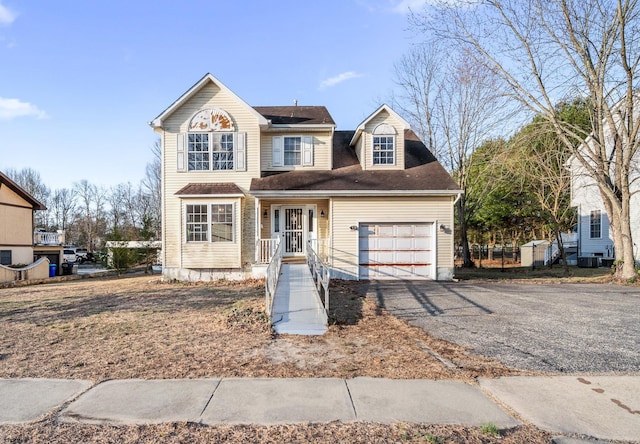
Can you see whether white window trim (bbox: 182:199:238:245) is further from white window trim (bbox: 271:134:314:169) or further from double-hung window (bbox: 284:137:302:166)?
double-hung window (bbox: 284:137:302:166)

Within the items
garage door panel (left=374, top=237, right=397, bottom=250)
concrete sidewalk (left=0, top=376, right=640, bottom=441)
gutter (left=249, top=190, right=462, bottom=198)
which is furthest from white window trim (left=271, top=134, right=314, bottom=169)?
concrete sidewalk (left=0, top=376, right=640, bottom=441)

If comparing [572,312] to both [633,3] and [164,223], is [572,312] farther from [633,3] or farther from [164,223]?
[164,223]

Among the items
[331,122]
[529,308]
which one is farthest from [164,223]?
[529,308]

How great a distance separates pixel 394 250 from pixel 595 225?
55.9 ft

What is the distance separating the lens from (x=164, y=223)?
15094 millimetres

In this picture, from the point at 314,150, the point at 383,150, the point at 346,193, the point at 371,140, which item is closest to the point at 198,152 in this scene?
the point at 314,150

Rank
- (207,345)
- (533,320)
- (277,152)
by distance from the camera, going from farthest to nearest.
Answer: (277,152)
(533,320)
(207,345)

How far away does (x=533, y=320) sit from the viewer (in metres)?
8.00

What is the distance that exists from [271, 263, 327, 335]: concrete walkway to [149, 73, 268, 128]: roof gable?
685cm

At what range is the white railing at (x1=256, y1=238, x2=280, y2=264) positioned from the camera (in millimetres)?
14461

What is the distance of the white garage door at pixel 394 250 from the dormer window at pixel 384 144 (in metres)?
2.90

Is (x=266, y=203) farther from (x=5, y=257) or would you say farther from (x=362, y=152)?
(x=5, y=257)

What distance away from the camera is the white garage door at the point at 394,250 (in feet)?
49.1

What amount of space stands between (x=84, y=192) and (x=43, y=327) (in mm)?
61240
